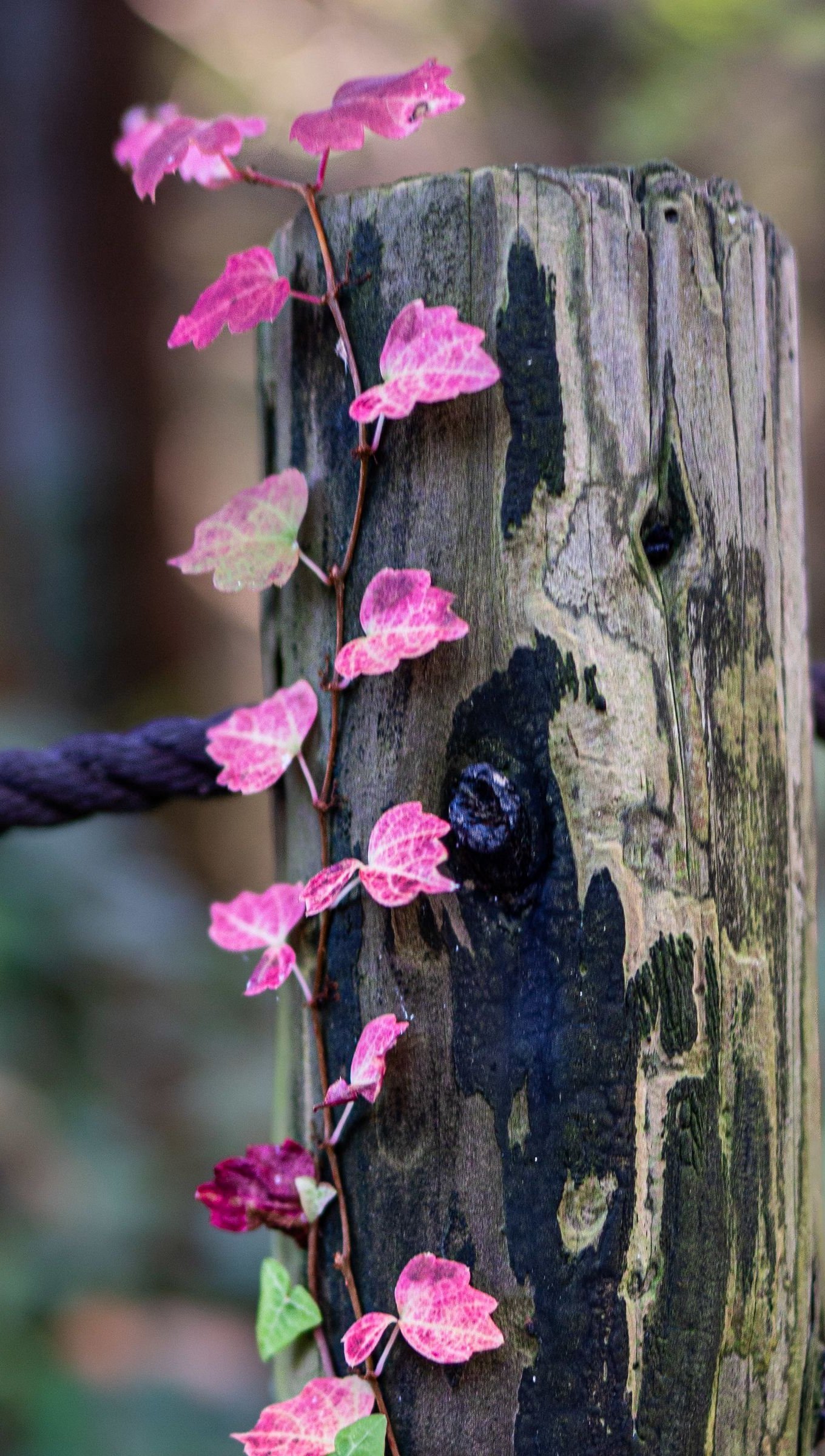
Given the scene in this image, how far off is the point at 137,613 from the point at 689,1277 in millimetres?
2640

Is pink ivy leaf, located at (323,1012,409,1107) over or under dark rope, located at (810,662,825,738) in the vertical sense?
under

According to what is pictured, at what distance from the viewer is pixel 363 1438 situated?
1.89ft

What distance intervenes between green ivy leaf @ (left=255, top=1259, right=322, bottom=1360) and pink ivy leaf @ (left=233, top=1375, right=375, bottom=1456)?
4cm

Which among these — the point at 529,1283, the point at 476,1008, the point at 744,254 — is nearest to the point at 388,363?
the point at 744,254

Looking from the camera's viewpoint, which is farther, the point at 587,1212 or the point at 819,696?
the point at 819,696

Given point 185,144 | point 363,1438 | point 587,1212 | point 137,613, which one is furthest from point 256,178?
point 137,613

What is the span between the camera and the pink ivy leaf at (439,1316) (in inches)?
22.1

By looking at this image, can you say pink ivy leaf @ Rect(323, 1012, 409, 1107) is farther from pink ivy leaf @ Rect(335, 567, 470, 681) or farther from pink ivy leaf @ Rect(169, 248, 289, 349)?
pink ivy leaf @ Rect(169, 248, 289, 349)

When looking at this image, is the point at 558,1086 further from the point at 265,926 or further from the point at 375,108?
the point at 375,108

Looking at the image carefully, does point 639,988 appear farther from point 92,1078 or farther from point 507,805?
point 92,1078

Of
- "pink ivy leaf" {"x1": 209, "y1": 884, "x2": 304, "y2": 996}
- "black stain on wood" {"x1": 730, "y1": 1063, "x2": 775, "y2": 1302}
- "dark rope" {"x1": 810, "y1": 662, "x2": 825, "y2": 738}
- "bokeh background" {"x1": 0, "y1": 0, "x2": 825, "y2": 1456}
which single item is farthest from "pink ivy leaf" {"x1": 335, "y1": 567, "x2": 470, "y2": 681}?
"bokeh background" {"x1": 0, "y1": 0, "x2": 825, "y2": 1456}

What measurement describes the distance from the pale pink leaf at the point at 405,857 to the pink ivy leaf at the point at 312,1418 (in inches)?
10.9

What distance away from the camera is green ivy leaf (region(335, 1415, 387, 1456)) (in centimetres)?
57

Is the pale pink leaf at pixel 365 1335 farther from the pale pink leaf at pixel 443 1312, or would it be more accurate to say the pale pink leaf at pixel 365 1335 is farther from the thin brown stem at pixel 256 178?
the thin brown stem at pixel 256 178
